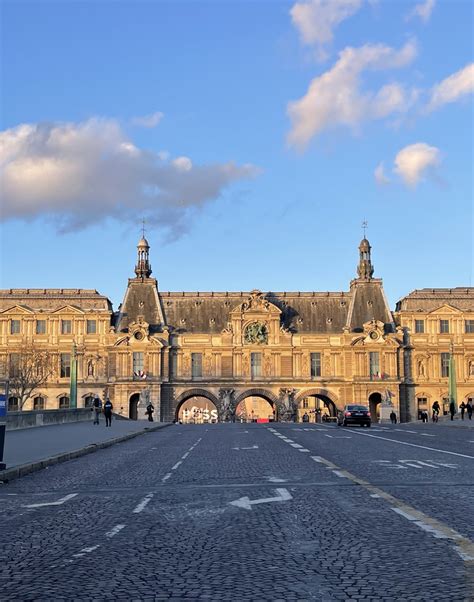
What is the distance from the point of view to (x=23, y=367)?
84125mm

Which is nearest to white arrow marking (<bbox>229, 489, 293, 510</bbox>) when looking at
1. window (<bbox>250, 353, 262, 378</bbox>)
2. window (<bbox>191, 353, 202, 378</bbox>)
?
window (<bbox>250, 353, 262, 378</bbox>)

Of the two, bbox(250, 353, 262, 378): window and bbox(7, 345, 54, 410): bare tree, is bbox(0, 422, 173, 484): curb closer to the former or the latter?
bbox(7, 345, 54, 410): bare tree

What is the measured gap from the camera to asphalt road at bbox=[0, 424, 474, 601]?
7.48 metres

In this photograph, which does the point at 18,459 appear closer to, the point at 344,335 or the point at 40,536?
the point at 40,536

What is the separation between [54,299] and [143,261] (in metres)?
13.2

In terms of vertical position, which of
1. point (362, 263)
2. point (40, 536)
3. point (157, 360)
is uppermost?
point (362, 263)

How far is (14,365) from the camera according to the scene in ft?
294

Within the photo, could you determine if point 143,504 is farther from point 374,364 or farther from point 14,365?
point 374,364

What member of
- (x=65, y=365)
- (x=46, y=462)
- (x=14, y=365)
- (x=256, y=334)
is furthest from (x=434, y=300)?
(x=46, y=462)

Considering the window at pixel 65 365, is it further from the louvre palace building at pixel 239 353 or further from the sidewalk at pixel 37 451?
the sidewalk at pixel 37 451

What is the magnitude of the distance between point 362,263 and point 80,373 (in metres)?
37.8

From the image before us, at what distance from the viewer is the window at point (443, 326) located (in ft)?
309

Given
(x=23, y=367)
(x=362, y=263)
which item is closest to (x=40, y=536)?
(x=23, y=367)

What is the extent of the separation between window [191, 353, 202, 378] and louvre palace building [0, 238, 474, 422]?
0.12 metres
